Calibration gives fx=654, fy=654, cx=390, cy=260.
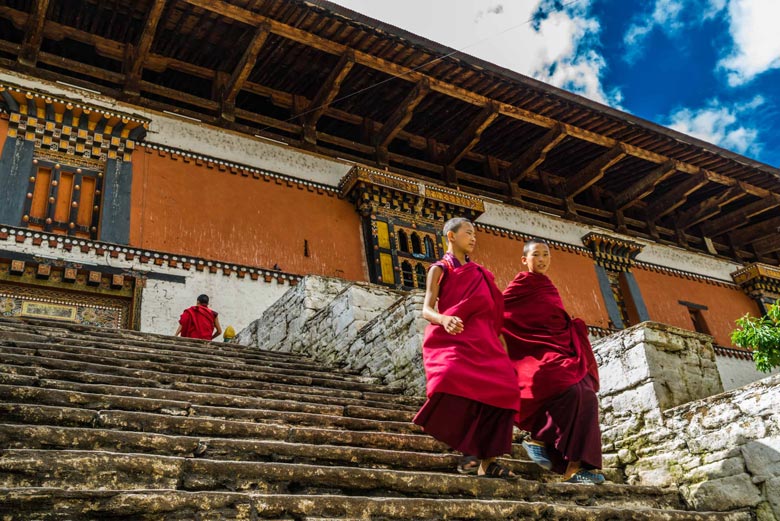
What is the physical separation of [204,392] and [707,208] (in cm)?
1395

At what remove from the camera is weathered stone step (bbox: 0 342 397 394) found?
12.6ft

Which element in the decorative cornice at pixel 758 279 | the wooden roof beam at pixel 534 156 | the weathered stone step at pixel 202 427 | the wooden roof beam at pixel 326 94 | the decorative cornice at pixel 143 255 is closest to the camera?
the weathered stone step at pixel 202 427

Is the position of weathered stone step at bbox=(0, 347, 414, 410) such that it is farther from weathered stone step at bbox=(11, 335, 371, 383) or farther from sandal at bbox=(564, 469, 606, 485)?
sandal at bbox=(564, 469, 606, 485)

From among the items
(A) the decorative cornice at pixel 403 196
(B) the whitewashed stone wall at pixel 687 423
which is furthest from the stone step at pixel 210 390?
(A) the decorative cornice at pixel 403 196

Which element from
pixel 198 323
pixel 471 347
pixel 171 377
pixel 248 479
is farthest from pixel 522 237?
pixel 248 479

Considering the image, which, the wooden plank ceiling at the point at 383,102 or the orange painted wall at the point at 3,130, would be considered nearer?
the orange painted wall at the point at 3,130

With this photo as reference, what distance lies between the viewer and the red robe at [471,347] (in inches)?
116

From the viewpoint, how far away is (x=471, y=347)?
3.04 m

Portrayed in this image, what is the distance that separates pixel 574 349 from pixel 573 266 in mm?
9642

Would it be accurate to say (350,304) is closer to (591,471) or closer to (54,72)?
(591,471)

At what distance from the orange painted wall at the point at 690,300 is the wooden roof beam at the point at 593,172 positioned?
2.05m

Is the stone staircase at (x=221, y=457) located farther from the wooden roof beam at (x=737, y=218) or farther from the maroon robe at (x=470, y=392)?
the wooden roof beam at (x=737, y=218)

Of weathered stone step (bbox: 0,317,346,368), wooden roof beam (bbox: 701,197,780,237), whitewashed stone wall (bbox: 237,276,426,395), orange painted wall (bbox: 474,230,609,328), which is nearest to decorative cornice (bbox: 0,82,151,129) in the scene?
whitewashed stone wall (bbox: 237,276,426,395)

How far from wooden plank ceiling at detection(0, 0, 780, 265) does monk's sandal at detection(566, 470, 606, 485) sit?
300 inches
